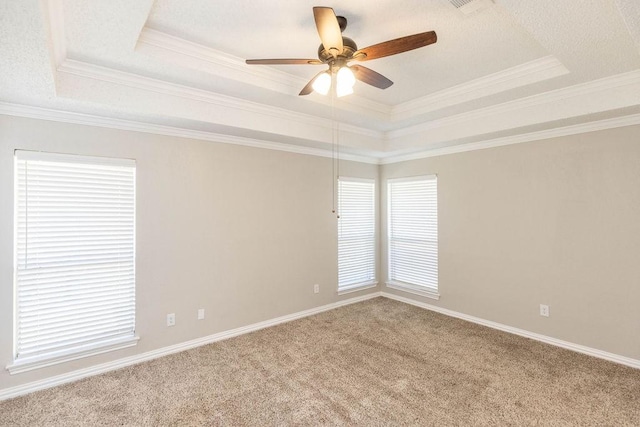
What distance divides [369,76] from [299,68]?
821 millimetres

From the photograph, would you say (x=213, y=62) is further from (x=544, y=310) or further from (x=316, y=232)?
(x=544, y=310)

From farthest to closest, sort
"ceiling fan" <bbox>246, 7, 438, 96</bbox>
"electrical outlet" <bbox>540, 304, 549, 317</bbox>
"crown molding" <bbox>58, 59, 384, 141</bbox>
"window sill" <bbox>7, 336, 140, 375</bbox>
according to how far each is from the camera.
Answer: "electrical outlet" <bbox>540, 304, 549, 317</bbox>
"window sill" <bbox>7, 336, 140, 375</bbox>
"crown molding" <bbox>58, 59, 384, 141</bbox>
"ceiling fan" <bbox>246, 7, 438, 96</bbox>

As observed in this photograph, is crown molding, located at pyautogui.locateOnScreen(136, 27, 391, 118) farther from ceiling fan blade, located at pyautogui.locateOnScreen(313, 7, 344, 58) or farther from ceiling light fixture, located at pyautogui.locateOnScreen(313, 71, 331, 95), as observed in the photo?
ceiling fan blade, located at pyautogui.locateOnScreen(313, 7, 344, 58)

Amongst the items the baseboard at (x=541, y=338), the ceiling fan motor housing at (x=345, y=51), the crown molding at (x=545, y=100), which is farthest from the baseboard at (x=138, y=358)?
the ceiling fan motor housing at (x=345, y=51)

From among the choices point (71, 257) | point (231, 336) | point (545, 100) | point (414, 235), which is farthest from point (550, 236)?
point (71, 257)

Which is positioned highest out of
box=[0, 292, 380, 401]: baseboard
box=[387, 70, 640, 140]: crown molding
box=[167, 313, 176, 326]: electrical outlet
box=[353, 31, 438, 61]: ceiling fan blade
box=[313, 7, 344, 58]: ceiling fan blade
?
box=[387, 70, 640, 140]: crown molding

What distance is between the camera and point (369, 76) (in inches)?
92.6

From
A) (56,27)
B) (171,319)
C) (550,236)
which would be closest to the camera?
(56,27)

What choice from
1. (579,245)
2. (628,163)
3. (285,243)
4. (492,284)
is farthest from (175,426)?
(628,163)

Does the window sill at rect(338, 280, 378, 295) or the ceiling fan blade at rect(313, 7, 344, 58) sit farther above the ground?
the ceiling fan blade at rect(313, 7, 344, 58)

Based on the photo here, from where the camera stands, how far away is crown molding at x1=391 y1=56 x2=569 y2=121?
9.00ft

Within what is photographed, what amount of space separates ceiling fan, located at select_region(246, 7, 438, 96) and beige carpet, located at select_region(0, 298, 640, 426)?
2421 mm

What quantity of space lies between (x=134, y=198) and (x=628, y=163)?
15.8ft

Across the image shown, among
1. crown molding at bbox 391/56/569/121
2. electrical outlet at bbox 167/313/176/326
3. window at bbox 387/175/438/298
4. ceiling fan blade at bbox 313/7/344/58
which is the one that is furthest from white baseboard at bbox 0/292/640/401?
ceiling fan blade at bbox 313/7/344/58
